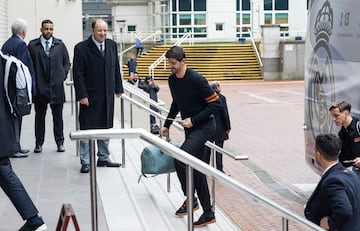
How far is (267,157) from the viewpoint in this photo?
1481 cm

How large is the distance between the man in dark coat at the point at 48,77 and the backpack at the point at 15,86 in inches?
152

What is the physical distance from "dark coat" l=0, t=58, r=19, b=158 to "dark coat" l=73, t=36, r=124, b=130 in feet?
8.07

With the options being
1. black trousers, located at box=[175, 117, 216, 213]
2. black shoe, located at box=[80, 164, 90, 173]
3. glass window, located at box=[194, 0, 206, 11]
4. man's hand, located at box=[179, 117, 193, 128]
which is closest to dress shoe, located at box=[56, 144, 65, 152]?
black shoe, located at box=[80, 164, 90, 173]

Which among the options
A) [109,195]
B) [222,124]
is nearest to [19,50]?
[109,195]

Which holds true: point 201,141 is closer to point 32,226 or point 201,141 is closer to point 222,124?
point 32,226

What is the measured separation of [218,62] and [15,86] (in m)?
39.3

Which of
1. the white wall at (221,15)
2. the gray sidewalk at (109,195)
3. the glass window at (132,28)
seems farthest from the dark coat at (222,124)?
the glass window at (132,28)

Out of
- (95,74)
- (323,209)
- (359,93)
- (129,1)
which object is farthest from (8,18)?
(129,1)

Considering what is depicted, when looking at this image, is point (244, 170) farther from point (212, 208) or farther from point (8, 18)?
point (8, 18)

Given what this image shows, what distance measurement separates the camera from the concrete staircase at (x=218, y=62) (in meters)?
43.9

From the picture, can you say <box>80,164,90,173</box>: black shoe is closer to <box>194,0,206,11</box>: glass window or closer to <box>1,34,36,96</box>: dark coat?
<box>1,34,36,96</box>: dark coat

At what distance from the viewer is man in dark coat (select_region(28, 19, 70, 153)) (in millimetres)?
10195

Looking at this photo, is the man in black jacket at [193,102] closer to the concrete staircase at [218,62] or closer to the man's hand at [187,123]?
the man's hand at [187,123]

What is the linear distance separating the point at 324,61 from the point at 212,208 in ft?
9.75
